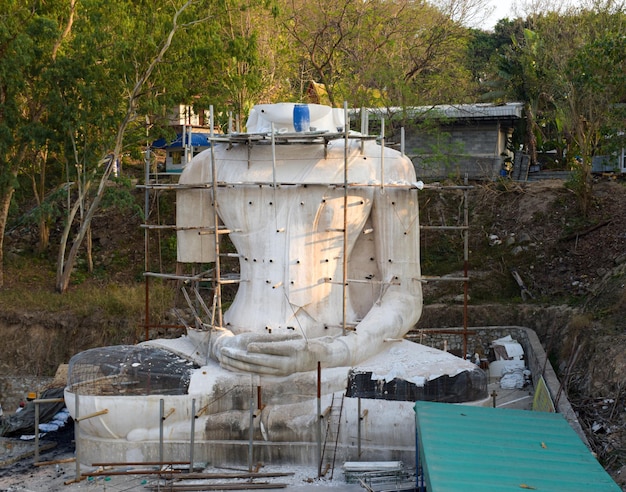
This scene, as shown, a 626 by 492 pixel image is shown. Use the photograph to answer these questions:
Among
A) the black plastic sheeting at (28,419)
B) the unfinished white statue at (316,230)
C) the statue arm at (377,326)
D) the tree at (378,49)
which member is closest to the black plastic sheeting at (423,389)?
the statue arm at (377,326)

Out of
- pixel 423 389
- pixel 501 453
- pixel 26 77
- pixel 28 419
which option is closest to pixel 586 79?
pixel 423 389

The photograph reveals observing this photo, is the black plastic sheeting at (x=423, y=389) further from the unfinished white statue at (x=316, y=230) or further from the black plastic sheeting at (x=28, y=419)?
the black plastic sheeting at (x=28, y=419)

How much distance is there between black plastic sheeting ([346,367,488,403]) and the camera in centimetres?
1223

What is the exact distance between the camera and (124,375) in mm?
12344

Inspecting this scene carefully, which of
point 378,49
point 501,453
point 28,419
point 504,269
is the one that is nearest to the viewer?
point 501,453

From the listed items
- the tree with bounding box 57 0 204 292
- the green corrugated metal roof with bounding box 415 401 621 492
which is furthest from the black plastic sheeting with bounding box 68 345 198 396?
the tree with bounding box 57 0 204 292

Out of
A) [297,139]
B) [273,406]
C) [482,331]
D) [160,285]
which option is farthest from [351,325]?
[160,285]

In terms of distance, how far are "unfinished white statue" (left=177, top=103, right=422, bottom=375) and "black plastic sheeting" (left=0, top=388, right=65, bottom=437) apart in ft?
10.5

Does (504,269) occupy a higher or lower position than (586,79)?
lower

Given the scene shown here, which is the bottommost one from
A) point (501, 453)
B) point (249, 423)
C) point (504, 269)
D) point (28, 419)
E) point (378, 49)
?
point (28, 419)

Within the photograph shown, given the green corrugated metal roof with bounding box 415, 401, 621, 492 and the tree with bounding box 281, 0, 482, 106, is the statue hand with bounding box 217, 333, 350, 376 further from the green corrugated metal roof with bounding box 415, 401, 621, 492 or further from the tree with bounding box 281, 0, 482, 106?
the tree with bounding box 281, 0, 482, 106

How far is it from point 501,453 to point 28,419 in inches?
321

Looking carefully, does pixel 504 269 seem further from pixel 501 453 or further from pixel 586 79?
pixel 501 453

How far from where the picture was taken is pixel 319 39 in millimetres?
27375
